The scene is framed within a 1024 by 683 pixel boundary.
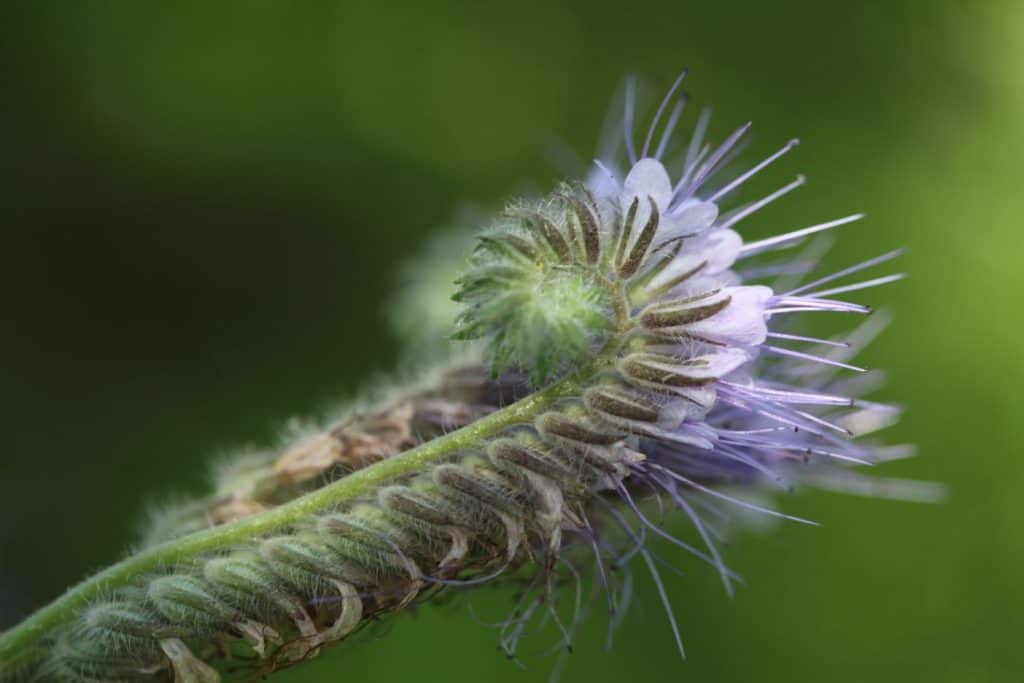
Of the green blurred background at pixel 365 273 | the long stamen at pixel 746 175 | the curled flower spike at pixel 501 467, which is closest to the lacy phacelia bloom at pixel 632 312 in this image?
the curled flower spike at pixel 501 467

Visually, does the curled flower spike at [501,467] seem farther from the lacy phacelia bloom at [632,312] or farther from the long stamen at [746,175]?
the long stamen at [746,175]

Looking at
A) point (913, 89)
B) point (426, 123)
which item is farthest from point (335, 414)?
point (913, 89)

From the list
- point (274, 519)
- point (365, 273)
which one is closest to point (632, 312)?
point (274, 519)

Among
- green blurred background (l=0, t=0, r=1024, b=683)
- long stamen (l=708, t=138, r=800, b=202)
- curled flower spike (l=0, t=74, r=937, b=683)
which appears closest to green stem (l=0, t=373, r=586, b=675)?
curled flower spike (l=0, t=74, r=937, b=683)

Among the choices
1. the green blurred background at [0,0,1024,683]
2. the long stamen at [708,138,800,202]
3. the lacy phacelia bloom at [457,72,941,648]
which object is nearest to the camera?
the lacy phacelia bloom at [457,72,941,648]

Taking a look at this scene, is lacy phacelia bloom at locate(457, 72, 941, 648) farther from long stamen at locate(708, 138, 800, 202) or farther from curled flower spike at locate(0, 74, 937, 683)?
long stamen at locate(708, 138, 800, 202)

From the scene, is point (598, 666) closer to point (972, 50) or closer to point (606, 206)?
point (606, 206)
